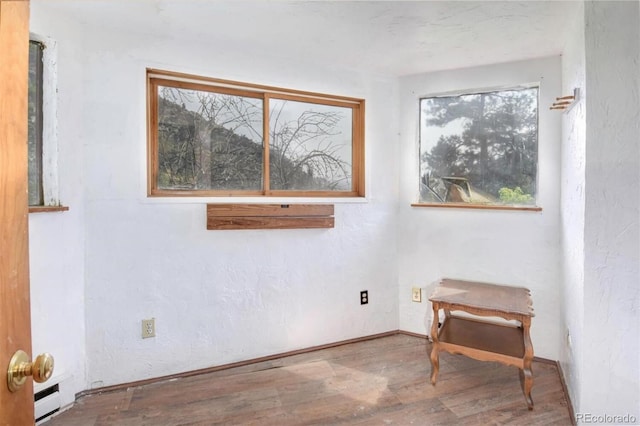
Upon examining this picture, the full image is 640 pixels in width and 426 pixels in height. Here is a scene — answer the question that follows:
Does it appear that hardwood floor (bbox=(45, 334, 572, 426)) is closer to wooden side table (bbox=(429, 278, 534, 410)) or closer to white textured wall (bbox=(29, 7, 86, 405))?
wooden side table (bbox=(429, 278, 534, 410))

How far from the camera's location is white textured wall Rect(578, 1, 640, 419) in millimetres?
1530

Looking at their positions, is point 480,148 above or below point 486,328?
above

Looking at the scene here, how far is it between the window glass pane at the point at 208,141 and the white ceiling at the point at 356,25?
359 millimetres

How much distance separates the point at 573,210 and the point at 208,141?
2164mm

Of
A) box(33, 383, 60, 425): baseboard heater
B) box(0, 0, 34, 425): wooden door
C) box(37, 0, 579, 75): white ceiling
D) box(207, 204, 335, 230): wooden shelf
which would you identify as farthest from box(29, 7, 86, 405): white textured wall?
box(0, 0, 34, 425): wooden door

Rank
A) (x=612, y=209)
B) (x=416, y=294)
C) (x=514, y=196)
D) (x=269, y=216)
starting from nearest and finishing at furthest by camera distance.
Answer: (x=612, y=209)
(x=269, y=216)
(x=514, y=196)
(x=416, y=294)

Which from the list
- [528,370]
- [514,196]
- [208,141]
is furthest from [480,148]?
[208,141]

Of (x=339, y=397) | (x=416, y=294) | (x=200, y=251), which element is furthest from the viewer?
(x=416, y=294)

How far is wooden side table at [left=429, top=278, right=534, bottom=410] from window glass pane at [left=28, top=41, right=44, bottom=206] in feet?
7.38

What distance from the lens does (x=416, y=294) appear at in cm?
281

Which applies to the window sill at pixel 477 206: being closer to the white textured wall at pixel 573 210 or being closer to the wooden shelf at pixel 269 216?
the white textured wall at pixel 573 210

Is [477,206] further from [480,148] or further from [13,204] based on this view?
[13,204]

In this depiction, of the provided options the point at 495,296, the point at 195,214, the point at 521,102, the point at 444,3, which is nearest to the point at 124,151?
the point at 195,214

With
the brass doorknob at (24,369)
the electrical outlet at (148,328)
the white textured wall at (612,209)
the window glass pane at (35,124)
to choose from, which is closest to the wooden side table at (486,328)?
the white textured wall at (612,209)
